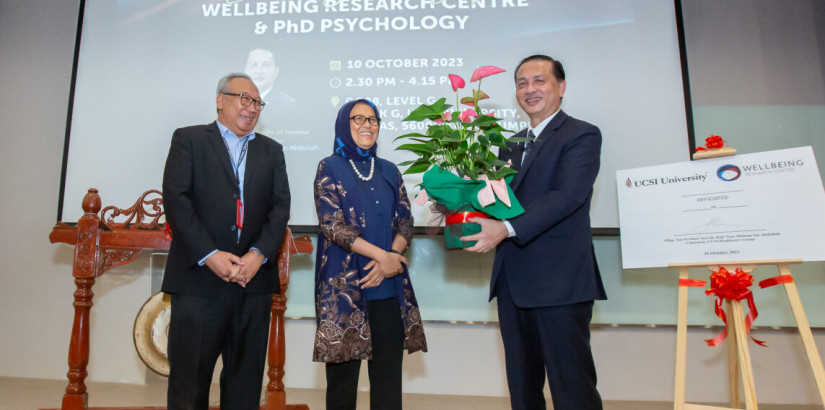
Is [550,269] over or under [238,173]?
under

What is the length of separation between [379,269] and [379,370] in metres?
0.33

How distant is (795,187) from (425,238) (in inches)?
69.9

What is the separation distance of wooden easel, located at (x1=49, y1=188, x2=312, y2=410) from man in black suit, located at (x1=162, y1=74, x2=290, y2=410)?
1.50 ft

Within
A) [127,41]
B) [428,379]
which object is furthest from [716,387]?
[127,41]

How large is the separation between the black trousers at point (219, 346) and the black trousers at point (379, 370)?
291mm

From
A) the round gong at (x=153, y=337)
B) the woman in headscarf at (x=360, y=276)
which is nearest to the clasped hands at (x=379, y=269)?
the woman in headscarf at (x=360, y=276)

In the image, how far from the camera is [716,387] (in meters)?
2.81

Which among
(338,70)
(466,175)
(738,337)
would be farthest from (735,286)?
(338,70)

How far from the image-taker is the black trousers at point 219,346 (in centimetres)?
156

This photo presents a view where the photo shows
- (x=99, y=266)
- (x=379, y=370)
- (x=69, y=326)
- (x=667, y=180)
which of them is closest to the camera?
(x=379, y=370)

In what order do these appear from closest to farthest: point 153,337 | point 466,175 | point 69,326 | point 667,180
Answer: point 466,175 → point 667,180 → point 153,337 → point 69,326

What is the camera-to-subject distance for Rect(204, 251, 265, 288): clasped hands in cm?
156

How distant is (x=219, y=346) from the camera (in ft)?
5.32

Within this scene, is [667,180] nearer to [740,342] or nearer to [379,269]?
[740,342]
